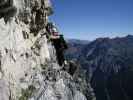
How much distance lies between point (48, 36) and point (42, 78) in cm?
889

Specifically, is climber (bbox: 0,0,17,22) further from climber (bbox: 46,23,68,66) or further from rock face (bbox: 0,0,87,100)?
climber (bbox: 46,23,68,66)

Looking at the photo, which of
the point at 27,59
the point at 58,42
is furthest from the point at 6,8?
the point at 58,42

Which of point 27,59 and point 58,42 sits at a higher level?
point 58,42

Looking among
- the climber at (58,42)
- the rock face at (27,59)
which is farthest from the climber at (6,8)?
the climber at (58,42)

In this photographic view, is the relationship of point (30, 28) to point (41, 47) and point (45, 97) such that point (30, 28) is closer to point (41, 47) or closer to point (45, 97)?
point (41, 47)

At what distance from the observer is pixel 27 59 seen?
1969 centimetres

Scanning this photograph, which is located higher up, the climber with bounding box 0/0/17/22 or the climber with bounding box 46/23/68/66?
the climber with bounding box 0/0/17/22

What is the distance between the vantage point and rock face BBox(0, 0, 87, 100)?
16.0 metres

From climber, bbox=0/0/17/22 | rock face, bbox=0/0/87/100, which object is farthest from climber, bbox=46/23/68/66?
climber, bbox=0/0/17/22

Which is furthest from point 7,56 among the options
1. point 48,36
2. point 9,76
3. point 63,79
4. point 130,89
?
point 130,89

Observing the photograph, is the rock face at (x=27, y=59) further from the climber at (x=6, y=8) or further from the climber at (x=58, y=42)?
the climber at (x=58, y=42)

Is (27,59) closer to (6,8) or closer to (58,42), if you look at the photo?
(6,8)

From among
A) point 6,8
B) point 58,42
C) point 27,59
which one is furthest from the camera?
point 58,42

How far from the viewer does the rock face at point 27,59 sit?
16.0 metres
